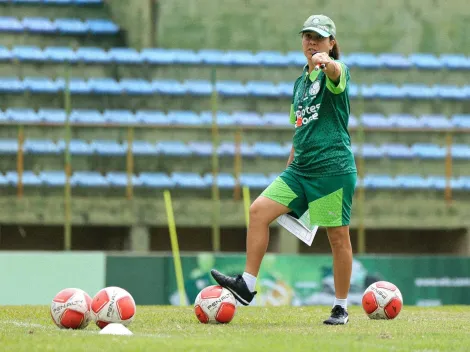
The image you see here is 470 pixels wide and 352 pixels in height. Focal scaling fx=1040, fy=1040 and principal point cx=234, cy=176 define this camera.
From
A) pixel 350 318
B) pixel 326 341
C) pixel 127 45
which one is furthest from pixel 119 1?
pixel 326 341

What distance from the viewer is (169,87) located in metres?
19.0

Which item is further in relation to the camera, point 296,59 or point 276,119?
point 296,59

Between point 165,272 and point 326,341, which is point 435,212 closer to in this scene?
point 165,272

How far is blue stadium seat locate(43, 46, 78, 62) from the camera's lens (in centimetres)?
1905

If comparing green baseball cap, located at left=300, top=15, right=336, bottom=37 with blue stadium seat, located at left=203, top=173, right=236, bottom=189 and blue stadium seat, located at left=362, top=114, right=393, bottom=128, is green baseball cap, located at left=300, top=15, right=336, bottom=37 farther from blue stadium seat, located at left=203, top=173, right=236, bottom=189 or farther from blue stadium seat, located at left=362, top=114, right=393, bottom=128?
blue stadium seat, located at left=362, top=114, right=393, bottom=128

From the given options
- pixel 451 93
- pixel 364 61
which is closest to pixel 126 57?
pixel 364 61

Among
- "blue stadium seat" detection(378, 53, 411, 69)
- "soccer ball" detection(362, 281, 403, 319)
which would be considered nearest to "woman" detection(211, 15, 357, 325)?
"soccer ball" detection(362, 281, 403, 319)

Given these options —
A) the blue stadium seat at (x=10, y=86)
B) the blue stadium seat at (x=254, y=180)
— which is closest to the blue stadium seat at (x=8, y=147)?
the blue stadium seat at (x=10, y=86)

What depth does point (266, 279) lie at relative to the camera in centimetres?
1416

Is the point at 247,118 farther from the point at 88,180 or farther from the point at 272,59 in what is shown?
the point at 88,180

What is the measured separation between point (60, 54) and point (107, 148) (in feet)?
A: 8.24

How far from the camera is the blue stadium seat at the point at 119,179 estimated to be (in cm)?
1761

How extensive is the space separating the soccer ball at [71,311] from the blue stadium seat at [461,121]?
13.9 m

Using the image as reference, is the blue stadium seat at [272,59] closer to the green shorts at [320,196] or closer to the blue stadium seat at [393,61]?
the blue stadium seat at [393,61]
